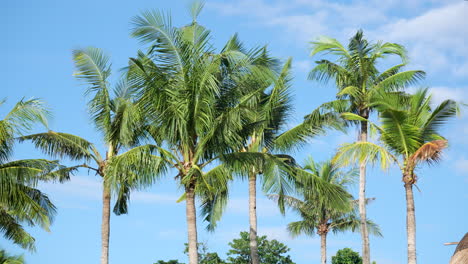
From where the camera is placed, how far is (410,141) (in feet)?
72.8

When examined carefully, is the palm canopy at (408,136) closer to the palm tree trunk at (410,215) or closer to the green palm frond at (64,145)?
the palm tree trunk at (410,215)

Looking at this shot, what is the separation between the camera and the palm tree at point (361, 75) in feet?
85.1

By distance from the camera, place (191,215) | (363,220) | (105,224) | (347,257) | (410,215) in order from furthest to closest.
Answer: (347,257) → (363,220) → (105,224) → (410,215) → (191,215)

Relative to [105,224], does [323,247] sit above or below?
above

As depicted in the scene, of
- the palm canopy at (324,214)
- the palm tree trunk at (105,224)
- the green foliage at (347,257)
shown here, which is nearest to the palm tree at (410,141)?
the palm tree trunk at (105,224)

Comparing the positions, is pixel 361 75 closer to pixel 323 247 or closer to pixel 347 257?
pixel 323 247

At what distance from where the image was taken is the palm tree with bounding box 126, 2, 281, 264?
19578mm

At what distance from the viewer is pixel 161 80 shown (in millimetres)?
19859

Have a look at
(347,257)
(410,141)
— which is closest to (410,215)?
(410,141)

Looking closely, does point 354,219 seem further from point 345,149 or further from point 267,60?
point 267,60

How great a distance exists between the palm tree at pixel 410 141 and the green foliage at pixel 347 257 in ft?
111

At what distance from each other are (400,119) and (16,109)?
1133cm

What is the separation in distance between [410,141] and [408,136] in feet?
0.59

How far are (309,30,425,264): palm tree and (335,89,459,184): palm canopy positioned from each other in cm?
298
